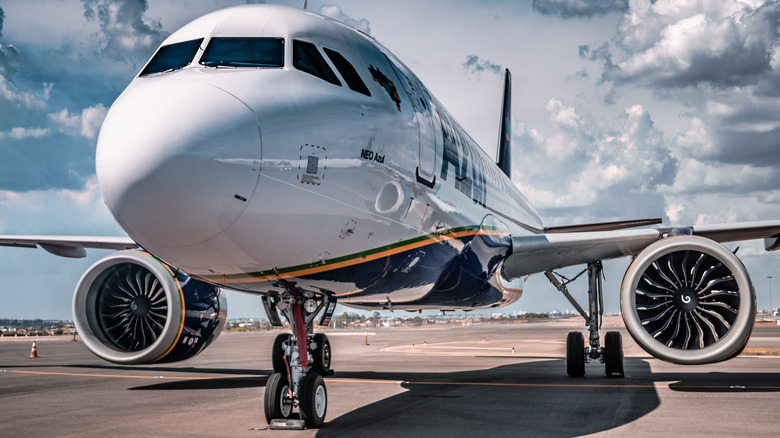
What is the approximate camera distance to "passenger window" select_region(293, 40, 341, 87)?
5.73 meters

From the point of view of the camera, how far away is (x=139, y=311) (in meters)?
10.6

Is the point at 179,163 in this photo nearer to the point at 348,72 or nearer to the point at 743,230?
the point at 348,72

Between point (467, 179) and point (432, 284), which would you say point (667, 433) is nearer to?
point (432, 284)

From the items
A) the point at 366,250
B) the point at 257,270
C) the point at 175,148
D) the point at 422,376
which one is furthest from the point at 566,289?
the point at 175,148

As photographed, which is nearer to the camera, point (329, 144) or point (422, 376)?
point (329, 144)

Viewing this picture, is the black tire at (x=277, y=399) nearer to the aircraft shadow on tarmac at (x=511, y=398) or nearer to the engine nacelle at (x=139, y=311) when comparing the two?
the aircraft shadow on tarmac at (x=511, y=398)

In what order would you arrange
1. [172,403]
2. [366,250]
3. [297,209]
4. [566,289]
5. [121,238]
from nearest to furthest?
[297,209] < [366,250] < [172,403] < [121,238] < [566,289]

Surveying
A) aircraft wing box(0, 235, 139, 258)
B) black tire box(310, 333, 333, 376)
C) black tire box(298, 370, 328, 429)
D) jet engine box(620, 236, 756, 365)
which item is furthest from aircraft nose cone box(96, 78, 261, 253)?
black tire box(310, 333, 333, 376)

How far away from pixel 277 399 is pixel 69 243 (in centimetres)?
792

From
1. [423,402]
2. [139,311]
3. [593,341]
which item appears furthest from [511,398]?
[139,311]

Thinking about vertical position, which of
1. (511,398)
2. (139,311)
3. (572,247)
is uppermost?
(572,247)

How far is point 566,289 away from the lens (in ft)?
46.9

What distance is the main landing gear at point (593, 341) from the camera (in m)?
12.5

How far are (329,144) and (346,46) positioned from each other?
1.53 meters
